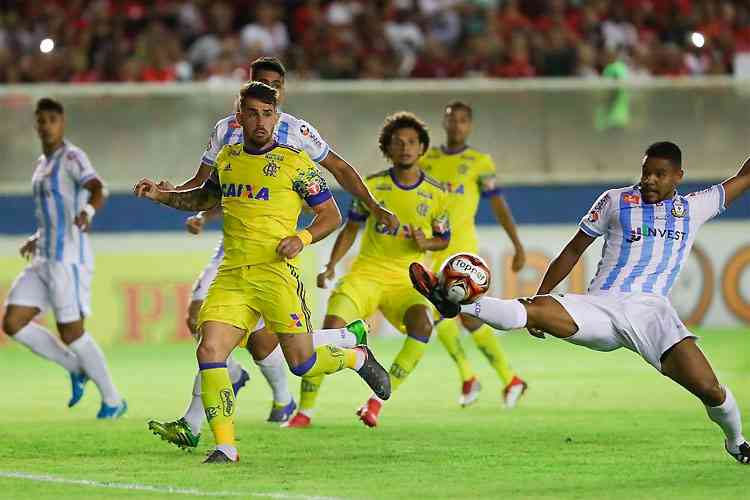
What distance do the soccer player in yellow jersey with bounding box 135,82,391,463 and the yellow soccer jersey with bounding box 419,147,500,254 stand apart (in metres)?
3.87

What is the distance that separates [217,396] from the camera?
8164 mm

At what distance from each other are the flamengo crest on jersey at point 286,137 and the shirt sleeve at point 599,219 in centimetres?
155

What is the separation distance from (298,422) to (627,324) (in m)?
2.86

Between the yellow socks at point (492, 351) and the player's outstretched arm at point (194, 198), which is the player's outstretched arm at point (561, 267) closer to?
the player's outstretched arm at point (194, 198)

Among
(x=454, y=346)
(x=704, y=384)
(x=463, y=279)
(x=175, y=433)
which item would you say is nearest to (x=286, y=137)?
(x=463, y=279)

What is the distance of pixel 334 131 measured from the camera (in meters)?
17.5

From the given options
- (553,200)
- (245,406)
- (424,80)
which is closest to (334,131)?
(424,80)

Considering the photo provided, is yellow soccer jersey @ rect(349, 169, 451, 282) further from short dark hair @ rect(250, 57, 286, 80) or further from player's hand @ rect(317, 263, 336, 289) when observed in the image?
short dark hair @ rect(250, 57, 286, 80)

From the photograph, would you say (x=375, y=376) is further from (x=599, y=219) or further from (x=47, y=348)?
(x=47, y=348)

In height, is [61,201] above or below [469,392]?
above

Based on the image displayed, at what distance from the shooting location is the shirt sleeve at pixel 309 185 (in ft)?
27.7

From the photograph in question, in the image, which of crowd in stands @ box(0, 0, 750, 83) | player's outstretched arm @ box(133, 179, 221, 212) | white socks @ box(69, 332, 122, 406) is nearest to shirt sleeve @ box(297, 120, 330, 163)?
player's outstretched arm @ box(133, 179, 221, 212)

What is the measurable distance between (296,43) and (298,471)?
41.2ft

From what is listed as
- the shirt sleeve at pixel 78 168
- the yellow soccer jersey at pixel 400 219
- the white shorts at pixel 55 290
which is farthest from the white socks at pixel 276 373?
the shirt sleeve at pixel 78 168
